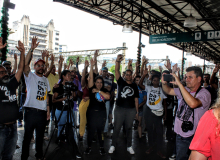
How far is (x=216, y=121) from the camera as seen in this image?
3.63 ft

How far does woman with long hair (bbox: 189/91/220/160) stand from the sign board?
8.97m

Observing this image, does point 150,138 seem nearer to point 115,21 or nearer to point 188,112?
point 188,112

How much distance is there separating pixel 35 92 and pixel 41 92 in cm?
11

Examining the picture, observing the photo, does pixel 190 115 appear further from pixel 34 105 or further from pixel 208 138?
pixel 34 105

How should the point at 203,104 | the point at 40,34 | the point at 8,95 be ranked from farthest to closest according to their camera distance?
the point at 40,34 → the point at 8,95 → the point at 203,104

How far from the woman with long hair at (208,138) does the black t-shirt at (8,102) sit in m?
2.57

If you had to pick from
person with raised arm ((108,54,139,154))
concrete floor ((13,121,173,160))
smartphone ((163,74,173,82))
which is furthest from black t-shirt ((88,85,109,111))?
smartphone ((163,74,173,82))

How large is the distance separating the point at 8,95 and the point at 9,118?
13.7 inches

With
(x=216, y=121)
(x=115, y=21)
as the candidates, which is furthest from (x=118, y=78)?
(x=115, y=21)

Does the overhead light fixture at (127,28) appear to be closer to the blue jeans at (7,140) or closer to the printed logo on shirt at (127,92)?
the printed logo on shirt at (127,92)

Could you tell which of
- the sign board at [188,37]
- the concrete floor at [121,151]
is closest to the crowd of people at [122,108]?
the concrete floor at [121,151]

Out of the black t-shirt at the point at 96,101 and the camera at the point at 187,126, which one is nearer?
the camera at the point at 187,126

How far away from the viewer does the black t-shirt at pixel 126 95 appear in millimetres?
4254

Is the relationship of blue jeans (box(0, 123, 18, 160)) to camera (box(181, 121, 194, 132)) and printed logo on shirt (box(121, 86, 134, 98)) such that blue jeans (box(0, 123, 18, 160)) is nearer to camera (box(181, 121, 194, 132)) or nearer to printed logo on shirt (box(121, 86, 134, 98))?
printed logo on shirt (box(121, 86, 134, 98))
